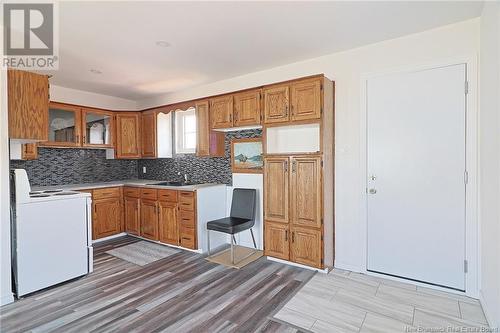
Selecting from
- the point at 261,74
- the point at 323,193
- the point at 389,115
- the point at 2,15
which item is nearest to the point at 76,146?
the point at 2,15

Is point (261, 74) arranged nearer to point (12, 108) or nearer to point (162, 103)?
point (162, 103)

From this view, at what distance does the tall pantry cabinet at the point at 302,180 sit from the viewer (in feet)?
9.85

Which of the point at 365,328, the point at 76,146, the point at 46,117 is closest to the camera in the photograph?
the point at 365,328

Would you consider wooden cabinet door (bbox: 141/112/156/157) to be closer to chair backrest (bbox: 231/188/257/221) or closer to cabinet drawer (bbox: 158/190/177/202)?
cabinet drawer (bbox: 158/190/177/202)

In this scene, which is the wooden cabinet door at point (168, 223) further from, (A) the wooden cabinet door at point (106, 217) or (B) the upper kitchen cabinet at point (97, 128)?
(B) the upper kitchen cabinet at point (97, 128)

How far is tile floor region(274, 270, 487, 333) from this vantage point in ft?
6.86

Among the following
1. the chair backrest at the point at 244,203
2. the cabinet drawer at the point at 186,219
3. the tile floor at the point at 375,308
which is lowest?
the tile floor at the point at 375,308

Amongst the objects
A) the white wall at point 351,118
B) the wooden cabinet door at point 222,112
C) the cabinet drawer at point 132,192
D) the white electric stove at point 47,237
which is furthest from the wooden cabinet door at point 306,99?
the cabinet drawer at point 132,192

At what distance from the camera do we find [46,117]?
261 cm

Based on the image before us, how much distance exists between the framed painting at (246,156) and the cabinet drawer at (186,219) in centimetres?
92

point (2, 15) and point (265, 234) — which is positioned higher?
point (2, 15)

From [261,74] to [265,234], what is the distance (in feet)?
7.15

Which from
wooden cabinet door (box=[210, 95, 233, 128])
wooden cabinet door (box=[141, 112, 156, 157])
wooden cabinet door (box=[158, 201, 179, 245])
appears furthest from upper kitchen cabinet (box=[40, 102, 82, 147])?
wooden cabinet door (box=[210, 95, 233, 128])

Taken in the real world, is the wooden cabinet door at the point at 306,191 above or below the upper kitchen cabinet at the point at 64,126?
below
